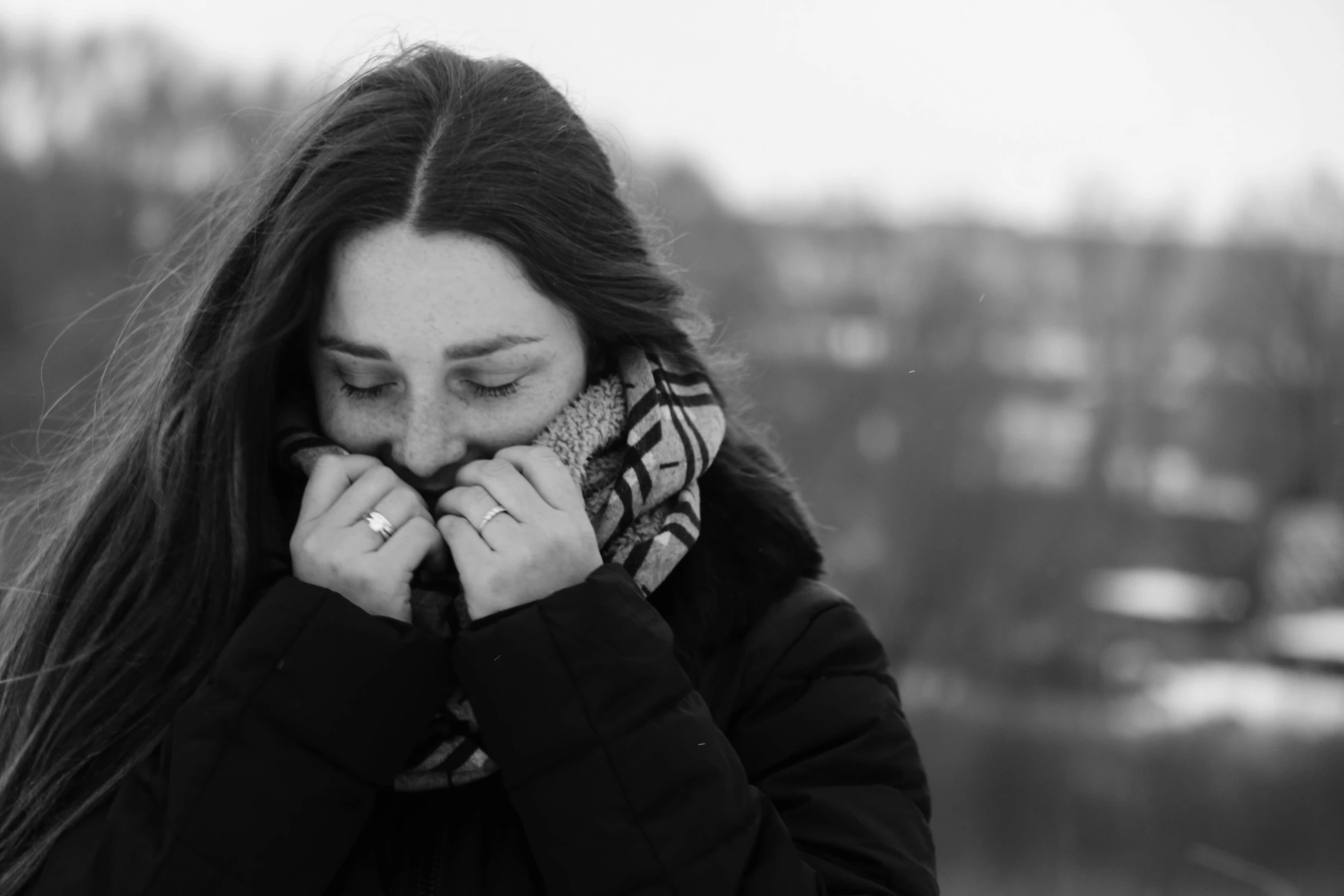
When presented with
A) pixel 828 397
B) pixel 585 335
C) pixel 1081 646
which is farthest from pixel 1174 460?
pixel 585 335

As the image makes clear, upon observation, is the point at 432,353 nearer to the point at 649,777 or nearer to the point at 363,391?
the point at 363,391

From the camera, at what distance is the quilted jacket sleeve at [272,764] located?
1.73 metres

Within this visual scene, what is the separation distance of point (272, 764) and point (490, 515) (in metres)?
0.44

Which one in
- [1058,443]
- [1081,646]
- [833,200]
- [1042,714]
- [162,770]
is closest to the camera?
[162,770]

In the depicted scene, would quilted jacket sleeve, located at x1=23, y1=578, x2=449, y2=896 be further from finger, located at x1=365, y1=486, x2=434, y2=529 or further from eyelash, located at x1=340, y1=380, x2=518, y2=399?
eyelash, located at x1=340, y1=380, x2=518, y2=399

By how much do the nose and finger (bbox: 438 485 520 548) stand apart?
0.07 meters

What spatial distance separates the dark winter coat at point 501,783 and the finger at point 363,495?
11 centimetres

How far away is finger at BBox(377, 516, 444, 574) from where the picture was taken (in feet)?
6.18

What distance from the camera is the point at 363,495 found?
193 cm

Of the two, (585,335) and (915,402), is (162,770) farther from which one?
(915,402)

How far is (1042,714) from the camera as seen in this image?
22.3 meters

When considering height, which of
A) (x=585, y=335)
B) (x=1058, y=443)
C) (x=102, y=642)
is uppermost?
(x=585, y=335)

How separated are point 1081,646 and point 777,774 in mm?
25309

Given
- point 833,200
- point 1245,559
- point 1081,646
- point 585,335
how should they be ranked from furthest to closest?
point 833,200 → point 1245,559 → point 1081,646 → point 585,335
